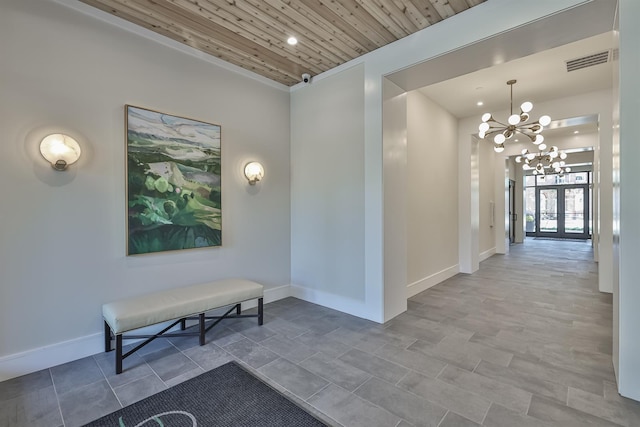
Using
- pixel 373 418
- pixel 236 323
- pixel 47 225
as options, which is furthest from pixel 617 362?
pixel 47 225

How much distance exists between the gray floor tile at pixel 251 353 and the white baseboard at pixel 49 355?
123 cm

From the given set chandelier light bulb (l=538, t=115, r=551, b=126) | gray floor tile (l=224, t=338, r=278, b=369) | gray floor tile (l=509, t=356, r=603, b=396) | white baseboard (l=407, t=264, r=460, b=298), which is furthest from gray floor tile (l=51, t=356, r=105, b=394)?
chandelier light bulb (l=538, t=115, r=551, b=126)

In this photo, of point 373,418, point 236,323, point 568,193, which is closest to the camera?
point 373,418

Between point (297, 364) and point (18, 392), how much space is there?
2108mm

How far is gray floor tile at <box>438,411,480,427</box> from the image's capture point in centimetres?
181

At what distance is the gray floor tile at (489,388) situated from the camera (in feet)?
6.65

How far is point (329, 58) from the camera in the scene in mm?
3654

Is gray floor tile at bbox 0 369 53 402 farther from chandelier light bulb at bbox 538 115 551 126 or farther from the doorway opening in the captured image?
the doorway opening

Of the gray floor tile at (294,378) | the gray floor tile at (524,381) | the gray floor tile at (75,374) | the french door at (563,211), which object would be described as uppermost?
the french door at (563,211)

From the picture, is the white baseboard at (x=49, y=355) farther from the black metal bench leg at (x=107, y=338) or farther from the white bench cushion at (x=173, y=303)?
the white bench cushion at (x=173, y=303)

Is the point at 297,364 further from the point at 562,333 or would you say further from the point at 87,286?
the point at 562,333

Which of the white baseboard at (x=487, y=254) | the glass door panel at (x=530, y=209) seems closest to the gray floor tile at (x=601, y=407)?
the white baseboard at (x=487, y=254)

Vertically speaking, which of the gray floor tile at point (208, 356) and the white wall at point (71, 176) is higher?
the white wall at point (71, 176)

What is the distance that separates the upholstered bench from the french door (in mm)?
14793
